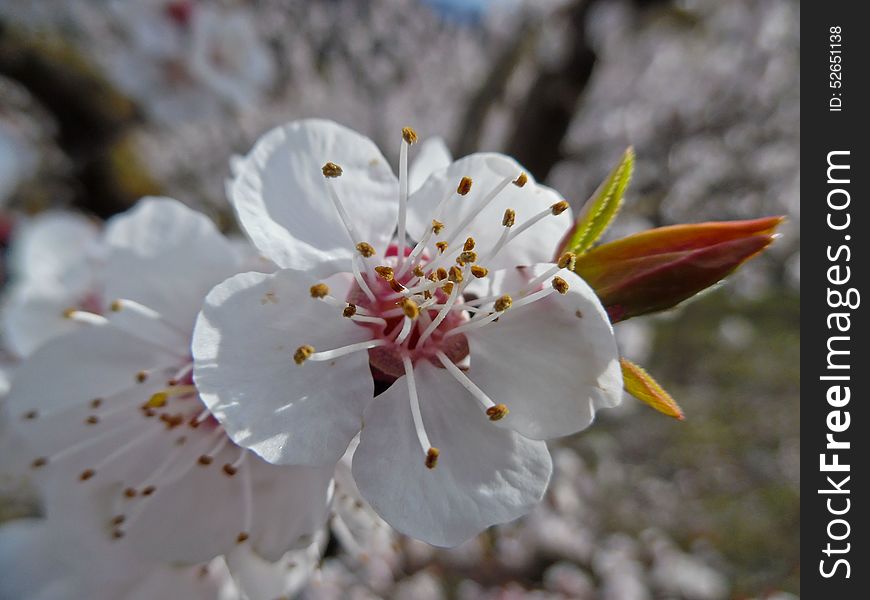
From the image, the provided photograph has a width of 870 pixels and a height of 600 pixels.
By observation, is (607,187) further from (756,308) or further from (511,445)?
(756,308)

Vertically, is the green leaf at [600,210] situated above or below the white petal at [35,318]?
above

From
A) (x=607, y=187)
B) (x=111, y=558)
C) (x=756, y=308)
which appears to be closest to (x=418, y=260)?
(x=607, y=187)

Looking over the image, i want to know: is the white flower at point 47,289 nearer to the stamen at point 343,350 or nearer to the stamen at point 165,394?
the stamen at point 165,394

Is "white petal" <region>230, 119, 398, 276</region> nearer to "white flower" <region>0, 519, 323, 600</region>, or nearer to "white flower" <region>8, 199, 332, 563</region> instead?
"white flower" <region>8, 199, 332, 563</region>

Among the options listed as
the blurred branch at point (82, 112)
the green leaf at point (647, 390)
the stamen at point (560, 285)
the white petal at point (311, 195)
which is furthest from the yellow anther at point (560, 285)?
the blurred branch at point (82, 112)
